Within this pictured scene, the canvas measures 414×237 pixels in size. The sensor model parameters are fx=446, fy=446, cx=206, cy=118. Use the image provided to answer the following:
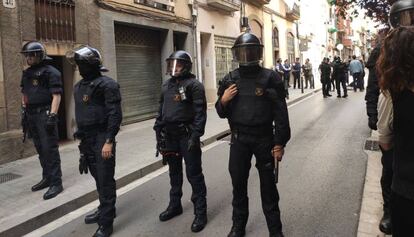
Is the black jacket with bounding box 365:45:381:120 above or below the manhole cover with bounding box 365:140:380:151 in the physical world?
above

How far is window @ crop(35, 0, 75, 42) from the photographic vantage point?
29.6 feet

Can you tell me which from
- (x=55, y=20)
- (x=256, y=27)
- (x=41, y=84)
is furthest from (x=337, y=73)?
(x=41, y=84)

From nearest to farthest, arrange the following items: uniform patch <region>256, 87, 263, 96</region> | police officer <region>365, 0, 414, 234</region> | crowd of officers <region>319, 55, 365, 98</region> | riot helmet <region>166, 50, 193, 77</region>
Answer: police officer <region>365, 0, 414, 234</region> → uniform patch <region>256, 87, 263, 96</region> → riot helmet <region>166, 50, 193, 77</region> → crowd of officers <region>319, 55, 365, 98</region>

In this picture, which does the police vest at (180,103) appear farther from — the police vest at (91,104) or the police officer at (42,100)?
the police officer at (42,100)

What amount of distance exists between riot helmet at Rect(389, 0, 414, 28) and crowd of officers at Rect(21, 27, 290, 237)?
43.4 inches

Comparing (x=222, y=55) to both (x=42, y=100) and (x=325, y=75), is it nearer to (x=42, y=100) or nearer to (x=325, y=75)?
(x=325, y=75)

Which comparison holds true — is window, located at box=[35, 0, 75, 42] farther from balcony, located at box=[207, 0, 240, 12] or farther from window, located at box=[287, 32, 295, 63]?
window, located at box=[287, 32, 295, 63]

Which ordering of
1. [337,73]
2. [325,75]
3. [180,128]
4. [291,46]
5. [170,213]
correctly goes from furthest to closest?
[291,46], [325,75], [337,73], [170,213], [180,128]

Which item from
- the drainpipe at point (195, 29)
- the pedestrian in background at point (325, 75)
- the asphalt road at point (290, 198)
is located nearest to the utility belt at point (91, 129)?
the asphalt road at point (290, 198)

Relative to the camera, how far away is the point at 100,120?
14.7ft

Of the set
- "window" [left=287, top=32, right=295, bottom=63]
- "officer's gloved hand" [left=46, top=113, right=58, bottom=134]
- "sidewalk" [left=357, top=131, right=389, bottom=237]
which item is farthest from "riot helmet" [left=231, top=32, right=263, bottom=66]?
"window" [left=287, top=32, right=295, bottom=63]

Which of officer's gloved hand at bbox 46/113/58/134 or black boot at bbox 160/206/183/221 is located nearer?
black boot at bbox 160/206/183/221

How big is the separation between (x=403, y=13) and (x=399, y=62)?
5.23ft

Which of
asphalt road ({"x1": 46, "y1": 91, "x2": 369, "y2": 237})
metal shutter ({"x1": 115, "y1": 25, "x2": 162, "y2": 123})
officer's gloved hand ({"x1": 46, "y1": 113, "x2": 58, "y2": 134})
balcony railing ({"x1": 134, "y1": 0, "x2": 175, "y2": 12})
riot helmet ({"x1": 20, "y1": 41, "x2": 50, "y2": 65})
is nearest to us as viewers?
asphalt road ({"x1": 46, "y1": 91, "x2": 369, "y2": 237})
